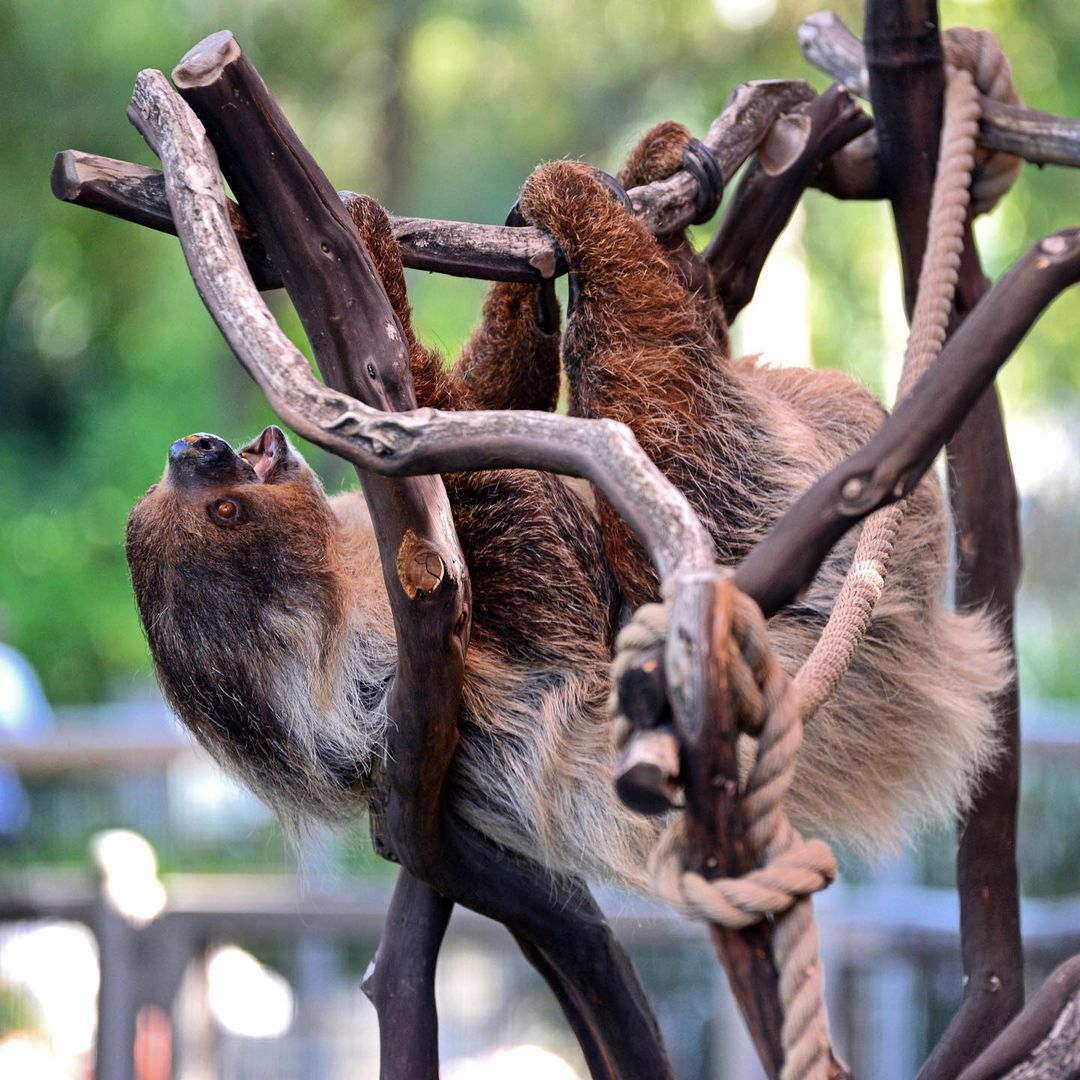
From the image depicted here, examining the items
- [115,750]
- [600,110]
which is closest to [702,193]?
[115,750]

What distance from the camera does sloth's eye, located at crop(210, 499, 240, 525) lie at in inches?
84.7

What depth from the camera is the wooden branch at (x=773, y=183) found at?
2561 millimetres

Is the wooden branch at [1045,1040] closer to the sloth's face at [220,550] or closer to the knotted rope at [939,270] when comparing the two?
the knotted rope at [939,270]

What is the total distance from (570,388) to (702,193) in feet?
1.52

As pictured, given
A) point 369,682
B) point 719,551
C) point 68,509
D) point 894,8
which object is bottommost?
point 369,682

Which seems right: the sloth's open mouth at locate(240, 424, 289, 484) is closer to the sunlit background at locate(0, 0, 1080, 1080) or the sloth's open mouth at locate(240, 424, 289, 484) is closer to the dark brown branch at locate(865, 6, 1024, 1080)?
the sunlit background at locate(0, 0, 1080, 1080)

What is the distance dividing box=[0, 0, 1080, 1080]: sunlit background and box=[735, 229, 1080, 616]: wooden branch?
1.45 metres

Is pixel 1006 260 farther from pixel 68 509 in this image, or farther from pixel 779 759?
pixel 779 759

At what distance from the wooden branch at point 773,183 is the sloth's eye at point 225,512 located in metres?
1.12

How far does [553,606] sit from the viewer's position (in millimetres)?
2193

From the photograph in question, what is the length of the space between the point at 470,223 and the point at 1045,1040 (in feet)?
4.81

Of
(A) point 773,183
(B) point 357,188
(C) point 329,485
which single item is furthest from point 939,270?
(B) point 357,188

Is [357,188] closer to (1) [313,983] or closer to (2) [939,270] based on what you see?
(1) [313,983]

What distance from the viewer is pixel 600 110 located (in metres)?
10.4
